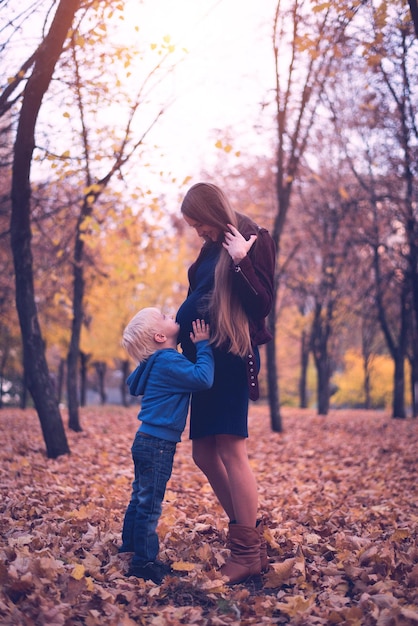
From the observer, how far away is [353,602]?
340cm

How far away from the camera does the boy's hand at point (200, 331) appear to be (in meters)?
3.68

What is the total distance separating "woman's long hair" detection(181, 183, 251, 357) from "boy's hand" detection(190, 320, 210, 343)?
0.04 meters

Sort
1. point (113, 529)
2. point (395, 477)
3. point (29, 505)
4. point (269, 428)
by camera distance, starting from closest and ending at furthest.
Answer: point (113, 529)
point (29, 505)
point (395, 477)
point (269, 428)

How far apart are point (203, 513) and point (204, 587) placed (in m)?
1.88

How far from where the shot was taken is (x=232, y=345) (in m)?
3.64

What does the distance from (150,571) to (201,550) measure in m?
0.45

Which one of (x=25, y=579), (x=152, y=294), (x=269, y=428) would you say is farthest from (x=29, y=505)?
(x=152, y=294)

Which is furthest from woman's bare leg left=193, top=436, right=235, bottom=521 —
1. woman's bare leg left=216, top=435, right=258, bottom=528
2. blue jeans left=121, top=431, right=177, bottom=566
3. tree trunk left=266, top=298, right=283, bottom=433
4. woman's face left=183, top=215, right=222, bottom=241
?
tree trunk left=266, top=298, right=283, bottom=433

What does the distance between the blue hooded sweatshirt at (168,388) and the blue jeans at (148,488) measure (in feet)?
0.23

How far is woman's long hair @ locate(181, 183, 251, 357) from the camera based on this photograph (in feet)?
12.0

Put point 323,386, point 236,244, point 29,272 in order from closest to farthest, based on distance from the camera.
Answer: point 236,244 < point 29,272 < point 323,386

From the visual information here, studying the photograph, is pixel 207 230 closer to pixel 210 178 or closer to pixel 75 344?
pixel 75 344

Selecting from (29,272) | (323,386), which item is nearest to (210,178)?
(323,386)

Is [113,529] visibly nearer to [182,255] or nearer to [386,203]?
[386,203]
